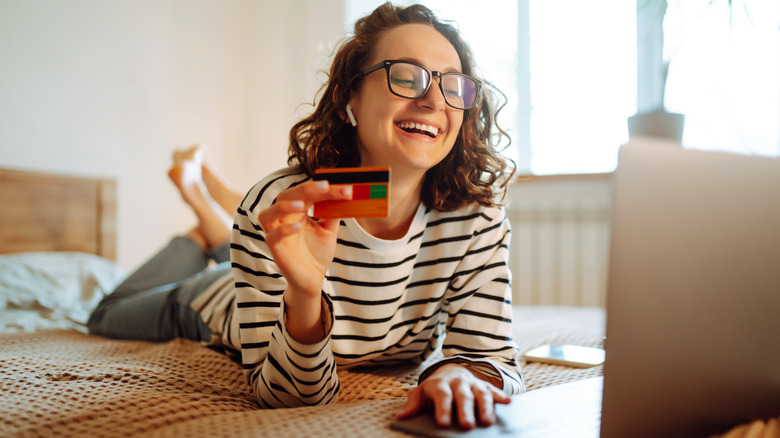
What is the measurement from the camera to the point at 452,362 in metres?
0.74

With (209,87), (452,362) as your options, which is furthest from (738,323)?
Result: (209,87)

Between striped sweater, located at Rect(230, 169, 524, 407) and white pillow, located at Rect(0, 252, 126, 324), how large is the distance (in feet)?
3.10

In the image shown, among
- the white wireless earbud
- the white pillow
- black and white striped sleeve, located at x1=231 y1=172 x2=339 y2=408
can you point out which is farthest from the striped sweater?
the white pillow

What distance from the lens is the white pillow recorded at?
1513 millimetres

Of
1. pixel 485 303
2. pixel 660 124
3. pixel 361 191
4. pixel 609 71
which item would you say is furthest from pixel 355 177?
pixel 609 71

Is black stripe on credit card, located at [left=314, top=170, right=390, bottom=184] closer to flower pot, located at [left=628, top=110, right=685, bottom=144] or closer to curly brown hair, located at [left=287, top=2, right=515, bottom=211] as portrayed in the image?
curly brown hair, located at [left=287, top=2, right=515, bottom=211]

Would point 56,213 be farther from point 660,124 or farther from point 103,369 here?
point 660,124

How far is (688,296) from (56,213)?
2182mm

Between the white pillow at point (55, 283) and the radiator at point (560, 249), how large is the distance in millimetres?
1753

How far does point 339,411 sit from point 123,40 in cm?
230

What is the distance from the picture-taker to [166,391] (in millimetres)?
758

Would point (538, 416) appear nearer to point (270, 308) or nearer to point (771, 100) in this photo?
point (270, 308)

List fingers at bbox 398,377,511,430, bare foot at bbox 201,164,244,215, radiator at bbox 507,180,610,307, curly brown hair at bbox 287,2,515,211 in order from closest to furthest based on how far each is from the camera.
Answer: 1. fingers at bbox 398,377,511,430
2. curly brown hair at bbox 287,2,515,211
3. bare foot at bbox 201,164,244,215
4. radiator at bbox 507,180,610,307

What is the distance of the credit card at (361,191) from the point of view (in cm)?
58
